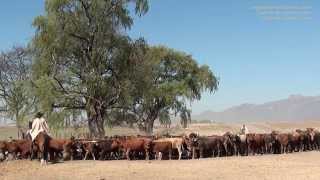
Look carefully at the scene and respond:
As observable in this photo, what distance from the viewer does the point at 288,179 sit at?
16.4 meters

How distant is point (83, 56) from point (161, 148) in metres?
9.56

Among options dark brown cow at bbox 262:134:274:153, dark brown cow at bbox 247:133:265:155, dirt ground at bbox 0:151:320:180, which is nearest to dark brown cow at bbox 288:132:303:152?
dark brown cow at bbox 262:134:274:153

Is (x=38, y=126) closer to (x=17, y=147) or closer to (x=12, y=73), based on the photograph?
(x=17, y=147)

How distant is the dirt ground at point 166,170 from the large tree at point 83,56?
958 cm

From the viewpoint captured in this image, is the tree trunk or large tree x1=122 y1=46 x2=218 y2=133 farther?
large tree x1=122 y1=46 x2=218 y2=133

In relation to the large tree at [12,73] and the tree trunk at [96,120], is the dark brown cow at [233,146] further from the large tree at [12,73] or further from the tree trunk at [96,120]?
the large tree at [12,73]

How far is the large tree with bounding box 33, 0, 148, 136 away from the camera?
98.9 feet

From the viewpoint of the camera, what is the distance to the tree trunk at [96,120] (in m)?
30.9

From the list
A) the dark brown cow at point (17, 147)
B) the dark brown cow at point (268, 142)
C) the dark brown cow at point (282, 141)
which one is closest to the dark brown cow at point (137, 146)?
the dark brown cow at point (17, 147)

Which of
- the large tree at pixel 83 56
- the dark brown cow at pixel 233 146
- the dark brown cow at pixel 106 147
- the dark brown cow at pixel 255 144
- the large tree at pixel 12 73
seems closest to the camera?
the dark brown cow at pixel 106 147

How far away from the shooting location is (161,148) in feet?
76.2

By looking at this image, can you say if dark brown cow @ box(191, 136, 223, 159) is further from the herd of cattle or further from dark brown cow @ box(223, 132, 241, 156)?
dark brown cow @ box(223, 132, 241, 156)

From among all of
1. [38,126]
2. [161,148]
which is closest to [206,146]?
[161,148]

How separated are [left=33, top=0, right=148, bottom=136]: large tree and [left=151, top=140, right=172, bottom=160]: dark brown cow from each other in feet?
24.5
